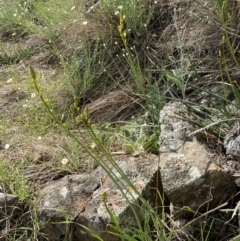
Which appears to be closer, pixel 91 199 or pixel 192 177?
pixel 192 177

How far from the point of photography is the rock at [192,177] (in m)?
2.17

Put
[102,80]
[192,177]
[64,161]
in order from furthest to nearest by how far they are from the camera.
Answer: [102,80], [64,161], [192,177]

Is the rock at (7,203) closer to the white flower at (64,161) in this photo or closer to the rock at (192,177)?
the white flower at (64,161)

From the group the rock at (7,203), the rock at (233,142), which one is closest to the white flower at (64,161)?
the rock at (7,203)

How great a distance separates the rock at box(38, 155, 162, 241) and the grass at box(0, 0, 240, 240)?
0.07 metres

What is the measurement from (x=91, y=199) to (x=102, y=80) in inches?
48.2

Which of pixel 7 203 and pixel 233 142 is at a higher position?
pixel 233 142

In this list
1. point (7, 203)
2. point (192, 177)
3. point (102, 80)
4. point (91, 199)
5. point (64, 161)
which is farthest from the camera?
point (102, 80)

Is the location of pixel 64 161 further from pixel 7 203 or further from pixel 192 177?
pixel 192 177

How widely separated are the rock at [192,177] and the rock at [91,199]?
12 cm

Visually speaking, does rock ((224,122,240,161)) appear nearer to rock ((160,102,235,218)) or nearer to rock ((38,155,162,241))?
rock ((160,102,235,218))

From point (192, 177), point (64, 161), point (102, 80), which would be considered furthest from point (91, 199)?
point (102, 80)

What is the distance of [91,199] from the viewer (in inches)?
96.6

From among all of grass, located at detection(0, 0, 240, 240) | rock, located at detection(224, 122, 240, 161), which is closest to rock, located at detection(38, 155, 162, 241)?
grass, located at detection(0, 0, 240, 240)
